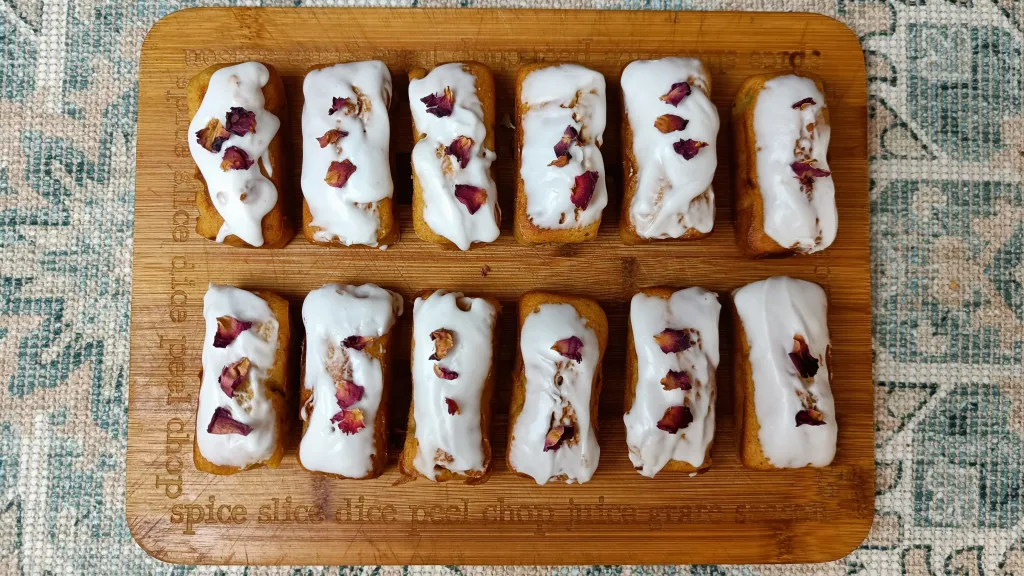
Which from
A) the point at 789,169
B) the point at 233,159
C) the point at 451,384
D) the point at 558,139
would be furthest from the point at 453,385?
the point at 789,169

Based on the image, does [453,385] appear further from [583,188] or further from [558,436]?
[583,188]

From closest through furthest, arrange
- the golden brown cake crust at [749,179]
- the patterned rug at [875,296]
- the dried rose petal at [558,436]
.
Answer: the dried rose petal at [558,436]
the golden brown cake crust at [749,179]
the patterned rug at [875,296]

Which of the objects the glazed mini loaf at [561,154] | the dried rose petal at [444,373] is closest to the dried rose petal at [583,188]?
the glazed mini loaf at [561,154]

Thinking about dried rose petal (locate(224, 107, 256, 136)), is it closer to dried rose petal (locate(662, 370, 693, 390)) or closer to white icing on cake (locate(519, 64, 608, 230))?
white icing on cake (locate(519, 64, 608, 230))

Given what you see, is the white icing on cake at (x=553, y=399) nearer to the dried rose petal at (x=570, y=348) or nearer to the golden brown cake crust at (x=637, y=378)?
the dried rose petal at (x=570, y=348)

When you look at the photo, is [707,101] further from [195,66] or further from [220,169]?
[195,66]

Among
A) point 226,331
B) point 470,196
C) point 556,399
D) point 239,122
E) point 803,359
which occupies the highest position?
point 239,122
